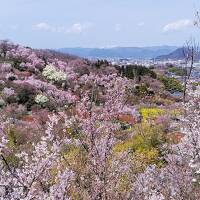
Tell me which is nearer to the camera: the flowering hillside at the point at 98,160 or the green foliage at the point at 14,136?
the flowering hillside at the point at 98,160

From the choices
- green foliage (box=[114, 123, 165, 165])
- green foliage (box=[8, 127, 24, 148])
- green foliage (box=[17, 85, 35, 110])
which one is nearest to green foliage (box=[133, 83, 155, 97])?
green foliage (box=[17, 85, 35, 110])

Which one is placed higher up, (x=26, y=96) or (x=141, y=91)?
(x=26, y=96)

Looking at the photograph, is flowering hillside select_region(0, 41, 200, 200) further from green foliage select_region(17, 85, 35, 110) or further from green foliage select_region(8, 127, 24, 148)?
green foliage select_region(17, 85, 35, 110)

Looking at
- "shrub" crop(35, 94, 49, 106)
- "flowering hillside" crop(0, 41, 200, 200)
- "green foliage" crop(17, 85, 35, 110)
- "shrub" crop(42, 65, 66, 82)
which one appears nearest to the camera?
"flowering hillside" crop(0, 41, 200, 200)

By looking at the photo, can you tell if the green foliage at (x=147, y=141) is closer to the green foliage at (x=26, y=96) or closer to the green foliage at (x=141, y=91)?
the green foliage at (x=26, y=96)

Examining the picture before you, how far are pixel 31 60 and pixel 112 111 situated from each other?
50.7 metres

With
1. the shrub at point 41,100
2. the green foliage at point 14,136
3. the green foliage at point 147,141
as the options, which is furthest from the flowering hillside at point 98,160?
the shrub at point 41,100

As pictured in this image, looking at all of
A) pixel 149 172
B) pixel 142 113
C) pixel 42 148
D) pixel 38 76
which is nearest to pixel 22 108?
pixel 142 113

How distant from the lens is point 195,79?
11.5 m

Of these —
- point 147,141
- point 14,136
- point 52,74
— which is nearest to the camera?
point 147,141

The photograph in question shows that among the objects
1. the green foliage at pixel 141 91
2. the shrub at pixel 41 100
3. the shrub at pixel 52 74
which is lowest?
the green foliage at pixel 141 91

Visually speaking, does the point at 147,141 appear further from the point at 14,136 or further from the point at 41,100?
the point at 41,100

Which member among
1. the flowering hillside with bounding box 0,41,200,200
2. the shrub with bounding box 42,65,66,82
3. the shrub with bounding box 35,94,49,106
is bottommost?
the shrub with bounding box 35,94,49,106

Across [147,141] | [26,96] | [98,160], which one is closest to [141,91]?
[26,96]
